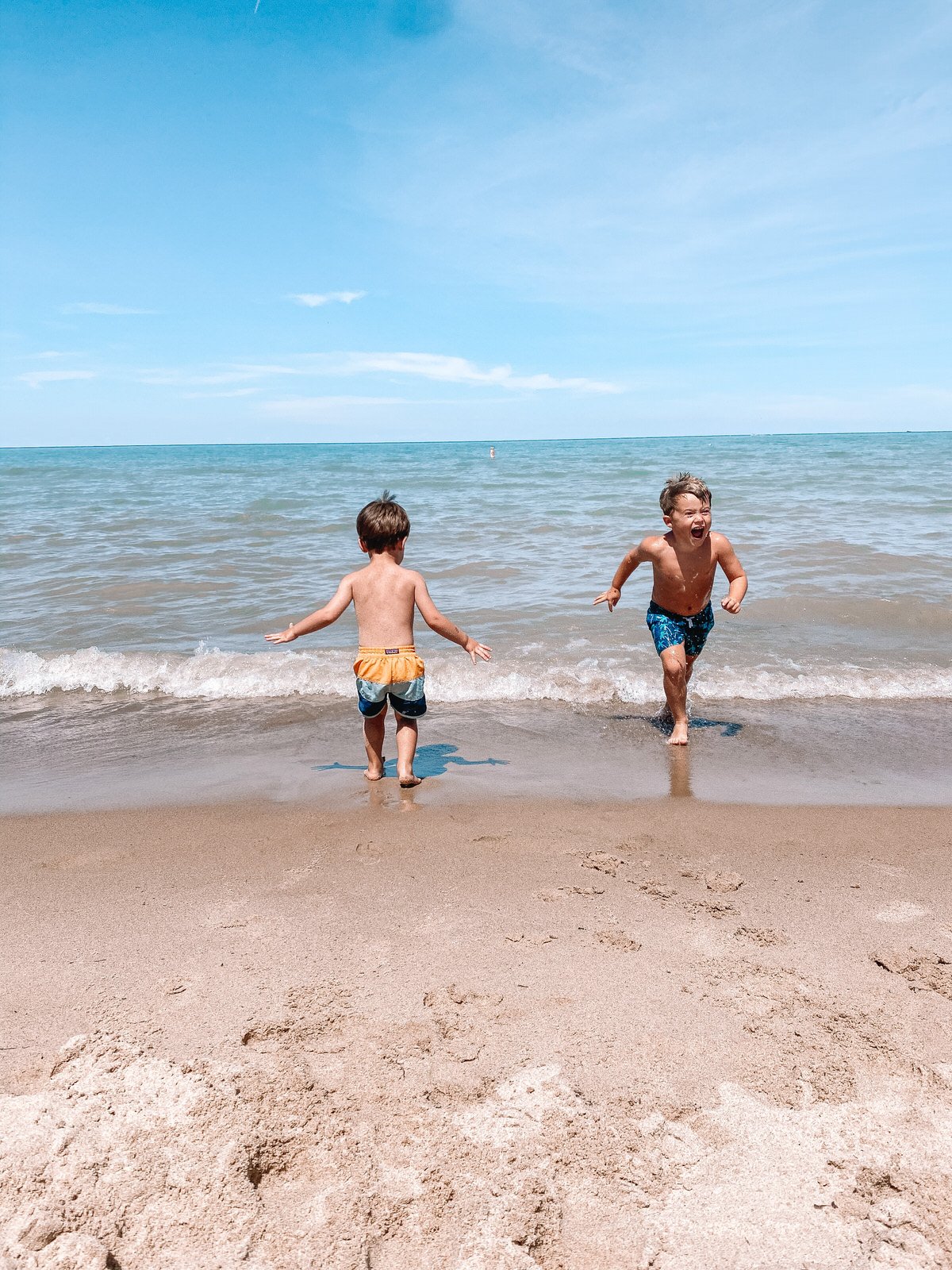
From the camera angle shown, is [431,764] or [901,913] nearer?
[901,913]

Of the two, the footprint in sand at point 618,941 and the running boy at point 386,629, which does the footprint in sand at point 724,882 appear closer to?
the footprint in sand at point 618,941

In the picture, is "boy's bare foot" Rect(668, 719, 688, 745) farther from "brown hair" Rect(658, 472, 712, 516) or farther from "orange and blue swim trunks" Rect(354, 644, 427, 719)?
"orange and blue swim trunks" Rect(354, 644, 427, 719)

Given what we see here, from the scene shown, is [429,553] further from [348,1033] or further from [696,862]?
[348,1033]

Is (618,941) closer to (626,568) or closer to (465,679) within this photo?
(626,568)

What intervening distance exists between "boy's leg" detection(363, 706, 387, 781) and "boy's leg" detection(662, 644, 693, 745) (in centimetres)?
167

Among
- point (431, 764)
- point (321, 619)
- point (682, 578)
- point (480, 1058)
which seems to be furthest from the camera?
point (682, 578)

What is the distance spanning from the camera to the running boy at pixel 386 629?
159 inches

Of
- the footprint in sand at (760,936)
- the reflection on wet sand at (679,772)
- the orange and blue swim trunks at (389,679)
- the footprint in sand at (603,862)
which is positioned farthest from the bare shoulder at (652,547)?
the footprint in sand at (760,936)

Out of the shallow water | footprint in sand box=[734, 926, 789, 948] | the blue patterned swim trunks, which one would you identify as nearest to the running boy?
the shallow water

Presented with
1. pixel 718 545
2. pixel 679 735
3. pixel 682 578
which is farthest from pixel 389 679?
pixel 718 545

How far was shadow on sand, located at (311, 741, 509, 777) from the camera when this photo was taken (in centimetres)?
426

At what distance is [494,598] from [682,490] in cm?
381

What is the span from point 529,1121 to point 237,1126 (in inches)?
24.4

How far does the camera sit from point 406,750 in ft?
13.1
